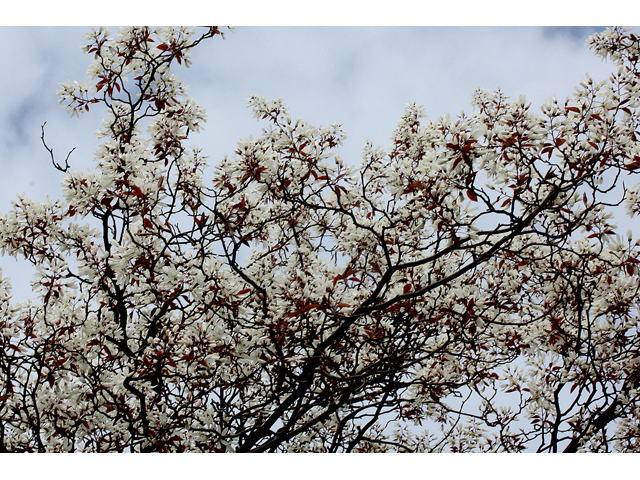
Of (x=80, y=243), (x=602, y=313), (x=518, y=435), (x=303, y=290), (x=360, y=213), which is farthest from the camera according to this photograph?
(x=360, y=213)

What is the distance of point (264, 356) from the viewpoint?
3.12 metres

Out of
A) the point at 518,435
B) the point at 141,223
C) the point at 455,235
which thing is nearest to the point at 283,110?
the point at 141,223

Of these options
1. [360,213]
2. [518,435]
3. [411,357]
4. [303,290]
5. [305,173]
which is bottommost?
[518,435]

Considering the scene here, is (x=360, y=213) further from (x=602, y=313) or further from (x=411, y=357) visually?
(x=602, y=313)

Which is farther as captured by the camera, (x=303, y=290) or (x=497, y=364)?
(x=497, y=364)

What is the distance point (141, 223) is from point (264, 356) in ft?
3.65

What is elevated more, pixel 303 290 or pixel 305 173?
pixel 305 173

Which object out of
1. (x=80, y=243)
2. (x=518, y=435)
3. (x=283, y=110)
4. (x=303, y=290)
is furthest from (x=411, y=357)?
(x=80, y=243)

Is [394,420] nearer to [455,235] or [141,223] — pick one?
[455,235]

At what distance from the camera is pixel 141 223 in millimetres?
3102

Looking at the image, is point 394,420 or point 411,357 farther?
point 394,420

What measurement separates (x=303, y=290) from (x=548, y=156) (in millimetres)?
1534

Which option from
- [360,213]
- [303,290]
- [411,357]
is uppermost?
[360,213]

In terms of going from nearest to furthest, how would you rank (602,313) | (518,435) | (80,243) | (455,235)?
1. (455,235)
2. (80,243)
3. (602,313)
4. (518,435)
